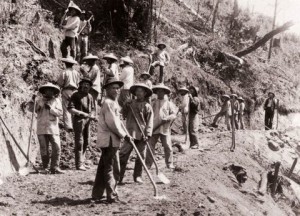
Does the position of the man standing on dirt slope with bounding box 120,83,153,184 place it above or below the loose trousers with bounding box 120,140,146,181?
above

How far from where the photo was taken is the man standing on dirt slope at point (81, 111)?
891 cm

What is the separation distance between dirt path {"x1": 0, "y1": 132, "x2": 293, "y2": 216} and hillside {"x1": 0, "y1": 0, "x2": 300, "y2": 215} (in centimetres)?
2

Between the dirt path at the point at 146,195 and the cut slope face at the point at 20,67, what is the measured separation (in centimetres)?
94

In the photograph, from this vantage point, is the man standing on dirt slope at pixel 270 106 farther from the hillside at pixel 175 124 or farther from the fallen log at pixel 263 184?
the fallen log at pixel 263 184

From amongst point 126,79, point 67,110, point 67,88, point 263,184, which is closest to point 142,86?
point 67,110

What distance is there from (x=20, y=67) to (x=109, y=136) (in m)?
5.45

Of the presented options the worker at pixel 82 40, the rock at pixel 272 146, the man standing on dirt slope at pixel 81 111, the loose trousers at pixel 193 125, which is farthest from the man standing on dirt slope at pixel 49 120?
the rock at pixel 272 146

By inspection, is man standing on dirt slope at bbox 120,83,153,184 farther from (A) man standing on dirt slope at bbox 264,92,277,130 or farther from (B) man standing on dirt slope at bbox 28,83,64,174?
(A) man standing on dirt slope at bbox 264,92,277,130

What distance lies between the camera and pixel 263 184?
1389cm

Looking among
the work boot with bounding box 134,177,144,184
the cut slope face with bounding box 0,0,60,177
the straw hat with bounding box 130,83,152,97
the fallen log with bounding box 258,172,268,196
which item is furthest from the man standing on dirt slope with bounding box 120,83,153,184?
the fallen log with bounding box 258,172,268,196

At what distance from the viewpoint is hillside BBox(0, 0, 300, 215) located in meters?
7.34

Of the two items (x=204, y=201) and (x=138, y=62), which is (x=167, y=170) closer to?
(x=204, y=201)

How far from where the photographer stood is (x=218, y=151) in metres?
14.0

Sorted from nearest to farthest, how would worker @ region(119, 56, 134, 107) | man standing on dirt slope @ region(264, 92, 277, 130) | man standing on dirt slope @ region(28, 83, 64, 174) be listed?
man standing on dirt slope @ region(28, 83, 64, 174), worker @ region(119, 56, 134, 107), man standing on dirt slope @ region(264, 92, 277, 130)
